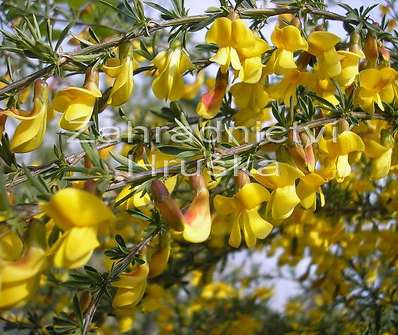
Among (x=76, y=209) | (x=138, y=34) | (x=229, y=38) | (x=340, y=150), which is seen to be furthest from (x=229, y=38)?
(x=76, y=209)

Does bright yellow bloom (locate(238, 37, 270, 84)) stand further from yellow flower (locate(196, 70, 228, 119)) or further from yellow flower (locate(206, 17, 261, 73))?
yellow flower (locate(196, 70, 228, 119))

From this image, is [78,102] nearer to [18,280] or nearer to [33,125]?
[33,125]

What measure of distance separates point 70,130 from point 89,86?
0.07 m

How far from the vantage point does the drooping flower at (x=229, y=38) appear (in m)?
0.79

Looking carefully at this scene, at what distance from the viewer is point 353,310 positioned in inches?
59.7

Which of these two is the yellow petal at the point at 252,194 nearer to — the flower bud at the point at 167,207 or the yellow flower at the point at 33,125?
the flower bud at the point at 167,207

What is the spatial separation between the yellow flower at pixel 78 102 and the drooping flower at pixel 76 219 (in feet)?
0.69

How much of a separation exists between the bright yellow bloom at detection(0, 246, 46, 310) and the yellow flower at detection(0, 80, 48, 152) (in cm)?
20

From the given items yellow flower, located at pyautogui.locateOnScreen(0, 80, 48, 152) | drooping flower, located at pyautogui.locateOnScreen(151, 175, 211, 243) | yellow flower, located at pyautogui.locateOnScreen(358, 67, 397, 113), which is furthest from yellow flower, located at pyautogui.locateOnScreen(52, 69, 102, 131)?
yellow flower, located at pyautogui.locateOnScreen(358, 67, 397, 113)

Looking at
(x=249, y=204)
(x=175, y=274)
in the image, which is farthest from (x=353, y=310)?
(x=249, y=204)

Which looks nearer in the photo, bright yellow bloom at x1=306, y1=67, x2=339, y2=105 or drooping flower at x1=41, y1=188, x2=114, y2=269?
drooping flower at x1=41, y1=188, x2=114, y2=269

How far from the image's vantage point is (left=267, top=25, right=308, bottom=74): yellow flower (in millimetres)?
816

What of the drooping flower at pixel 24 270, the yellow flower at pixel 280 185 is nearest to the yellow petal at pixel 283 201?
the yellow flower at pixel 280 185

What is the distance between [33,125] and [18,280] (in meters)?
0.25
